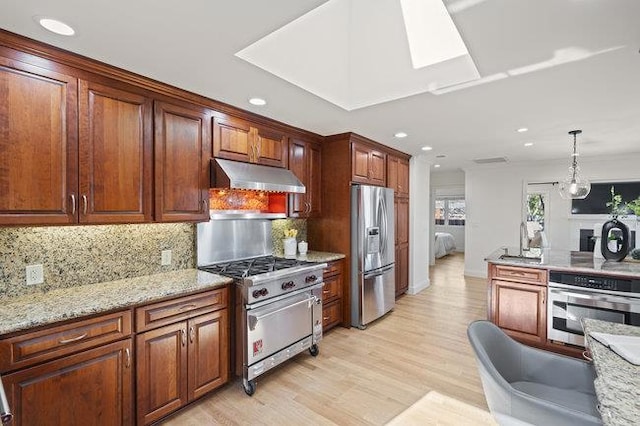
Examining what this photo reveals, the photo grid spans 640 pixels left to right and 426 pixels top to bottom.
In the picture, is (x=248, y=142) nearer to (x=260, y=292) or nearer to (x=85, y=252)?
(x=260, y=292)

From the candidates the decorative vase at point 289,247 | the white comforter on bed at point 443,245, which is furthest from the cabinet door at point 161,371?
the white comforter on bed at point 443,245

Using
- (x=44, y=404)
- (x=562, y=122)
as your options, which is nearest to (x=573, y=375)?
(x=44, y=404)

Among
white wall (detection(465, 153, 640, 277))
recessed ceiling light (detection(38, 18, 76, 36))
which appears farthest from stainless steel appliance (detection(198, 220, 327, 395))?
white wall (detection(465, 153, 640, 277))

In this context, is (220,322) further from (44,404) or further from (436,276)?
(436,276)

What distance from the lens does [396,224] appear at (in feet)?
15.7

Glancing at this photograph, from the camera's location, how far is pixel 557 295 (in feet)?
9.92

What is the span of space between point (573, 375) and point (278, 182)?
8.21 ft

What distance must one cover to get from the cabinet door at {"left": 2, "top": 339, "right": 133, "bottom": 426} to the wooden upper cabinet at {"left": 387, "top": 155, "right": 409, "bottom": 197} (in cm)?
385

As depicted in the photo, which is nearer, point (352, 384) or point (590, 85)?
point (590, 85)

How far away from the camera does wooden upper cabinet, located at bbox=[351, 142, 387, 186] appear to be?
386 cm

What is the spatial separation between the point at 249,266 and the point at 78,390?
1.44 meters

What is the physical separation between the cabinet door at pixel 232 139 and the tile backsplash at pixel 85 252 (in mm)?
779

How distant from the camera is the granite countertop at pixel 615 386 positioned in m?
0.87

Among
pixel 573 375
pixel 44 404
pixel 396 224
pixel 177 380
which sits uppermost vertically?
pixel 396 224
